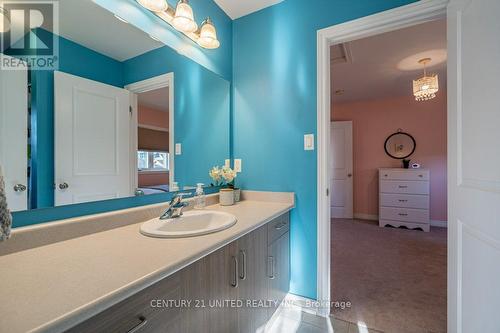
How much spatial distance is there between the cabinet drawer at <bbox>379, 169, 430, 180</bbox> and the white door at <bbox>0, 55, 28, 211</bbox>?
440 centimetres

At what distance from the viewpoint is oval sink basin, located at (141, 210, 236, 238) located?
35.6 inches

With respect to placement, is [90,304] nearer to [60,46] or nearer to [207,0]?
[60,46]

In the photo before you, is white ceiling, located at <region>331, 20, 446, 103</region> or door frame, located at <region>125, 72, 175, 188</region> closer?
door frame, located at <region>125, 72, 175, 188</region>

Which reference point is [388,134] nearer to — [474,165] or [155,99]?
[474,165]

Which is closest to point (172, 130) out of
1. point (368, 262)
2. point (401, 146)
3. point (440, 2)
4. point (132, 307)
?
point (132, 307)

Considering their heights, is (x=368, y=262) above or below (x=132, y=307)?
below

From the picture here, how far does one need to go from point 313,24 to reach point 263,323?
2.06m

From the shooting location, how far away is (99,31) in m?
1.02

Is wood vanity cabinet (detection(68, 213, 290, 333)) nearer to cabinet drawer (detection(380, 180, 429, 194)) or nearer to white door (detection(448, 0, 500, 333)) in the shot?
white door (detection(448, 0, 500, 333))

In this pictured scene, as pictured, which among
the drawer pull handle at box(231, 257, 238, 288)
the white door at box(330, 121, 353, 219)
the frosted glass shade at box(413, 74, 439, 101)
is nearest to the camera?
the drawer pull handle at box(231, 257, 238, 288)

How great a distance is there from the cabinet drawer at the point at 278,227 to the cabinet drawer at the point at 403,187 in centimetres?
302

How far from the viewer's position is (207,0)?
1676 millimetres

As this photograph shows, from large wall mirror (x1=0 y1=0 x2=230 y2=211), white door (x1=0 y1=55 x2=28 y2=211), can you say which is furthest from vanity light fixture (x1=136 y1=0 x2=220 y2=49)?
white door (x1=0 y1=55 x2=28 y2=211)

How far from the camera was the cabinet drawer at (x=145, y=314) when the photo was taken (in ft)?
1.74
